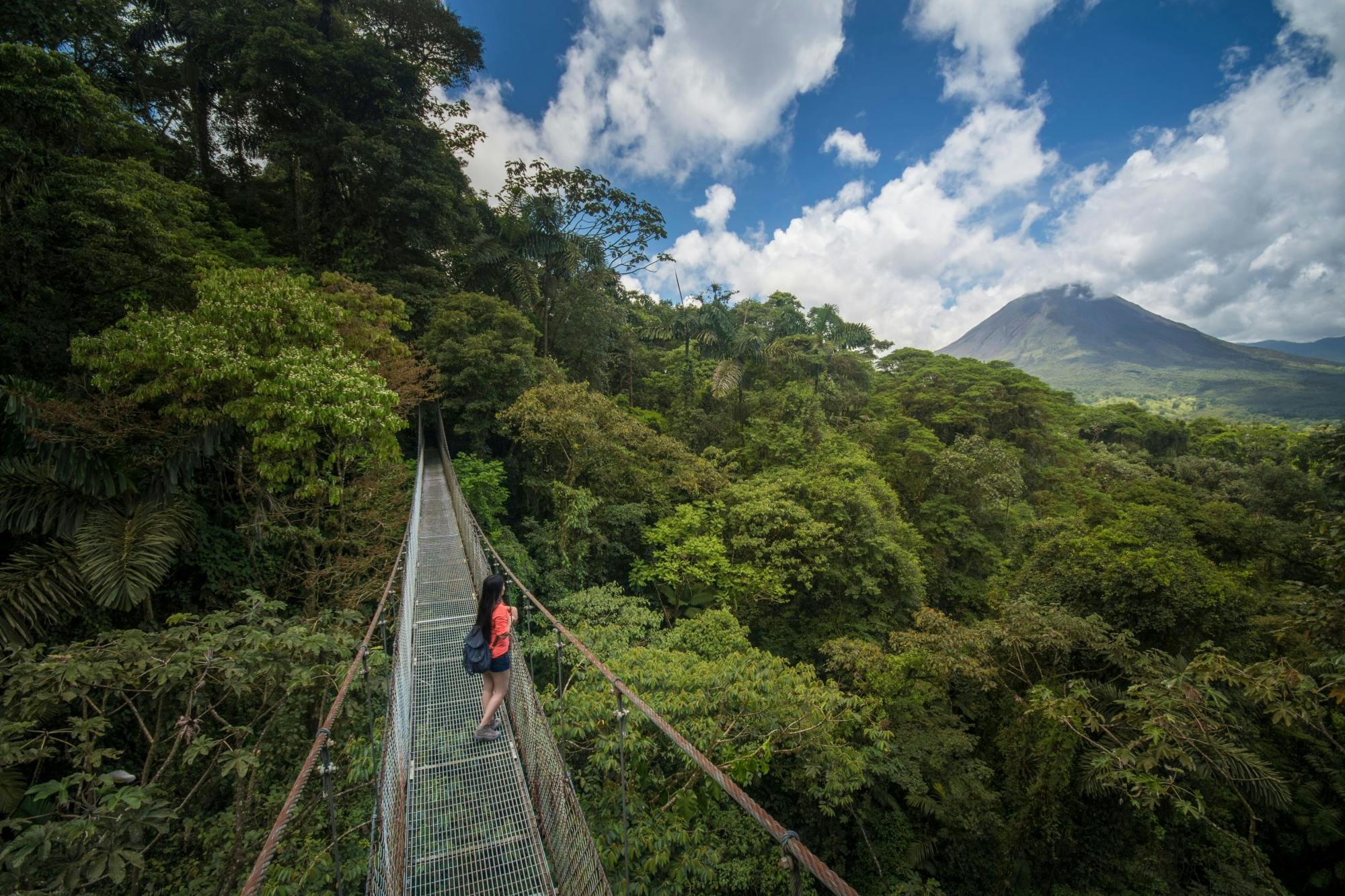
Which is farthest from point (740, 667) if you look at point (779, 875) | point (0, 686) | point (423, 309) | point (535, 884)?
point (423, 309)

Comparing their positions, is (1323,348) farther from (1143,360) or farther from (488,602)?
(488,602)

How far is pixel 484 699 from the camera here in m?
2.67

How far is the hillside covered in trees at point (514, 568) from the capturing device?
10.5 feet

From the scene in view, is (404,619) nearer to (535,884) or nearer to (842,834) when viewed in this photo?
(535,884)

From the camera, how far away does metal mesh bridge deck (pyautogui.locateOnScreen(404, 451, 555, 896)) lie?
76.4 inches

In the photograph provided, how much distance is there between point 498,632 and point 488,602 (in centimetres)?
19

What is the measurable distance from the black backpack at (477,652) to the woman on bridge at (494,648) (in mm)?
19

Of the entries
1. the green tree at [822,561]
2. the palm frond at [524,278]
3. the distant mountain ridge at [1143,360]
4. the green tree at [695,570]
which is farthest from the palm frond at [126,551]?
the distant mountain ridge at [1143,360]

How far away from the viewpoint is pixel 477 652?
8.38 feet

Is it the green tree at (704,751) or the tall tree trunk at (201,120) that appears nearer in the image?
the green tree at (704,751)

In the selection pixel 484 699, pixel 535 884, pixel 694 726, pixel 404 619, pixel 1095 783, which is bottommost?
pixel 1095 783

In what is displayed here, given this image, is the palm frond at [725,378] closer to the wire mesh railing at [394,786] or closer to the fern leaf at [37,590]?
the wire mesh railing at [394,786]

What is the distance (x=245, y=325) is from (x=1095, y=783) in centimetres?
864

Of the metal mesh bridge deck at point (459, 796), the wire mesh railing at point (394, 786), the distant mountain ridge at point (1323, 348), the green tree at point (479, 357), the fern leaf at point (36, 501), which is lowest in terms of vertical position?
the metal mesh bridge deck at point (459, 796)
